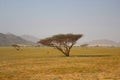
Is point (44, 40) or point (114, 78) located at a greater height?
point (44, 40)

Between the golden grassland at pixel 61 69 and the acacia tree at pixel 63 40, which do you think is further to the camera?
the acacia tree at pixel 63 40

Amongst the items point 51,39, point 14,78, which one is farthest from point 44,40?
point 14,78

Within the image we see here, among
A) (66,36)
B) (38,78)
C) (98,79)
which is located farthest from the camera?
(66,36)

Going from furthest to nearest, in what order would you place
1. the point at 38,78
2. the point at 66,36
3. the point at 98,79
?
the point at 66,36, the point at 38,78, the point at 98,79

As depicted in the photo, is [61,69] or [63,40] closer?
[61,69]

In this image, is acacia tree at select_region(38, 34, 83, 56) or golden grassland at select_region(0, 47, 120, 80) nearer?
golden grassland at select_region(0, 47, 120, 80)

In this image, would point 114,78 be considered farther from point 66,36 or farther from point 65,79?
point 66,36

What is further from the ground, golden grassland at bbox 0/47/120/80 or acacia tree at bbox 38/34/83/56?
acacia tree at bbox 38/34/83/56

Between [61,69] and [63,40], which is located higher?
[63,40]

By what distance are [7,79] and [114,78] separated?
8964mm

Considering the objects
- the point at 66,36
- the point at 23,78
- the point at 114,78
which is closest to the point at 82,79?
the point at 114,78

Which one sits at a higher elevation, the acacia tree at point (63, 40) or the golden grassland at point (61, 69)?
the acacia tree at point (63, 40)

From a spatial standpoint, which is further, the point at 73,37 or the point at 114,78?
the point at 73,37

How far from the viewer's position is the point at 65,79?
69.1 feet
